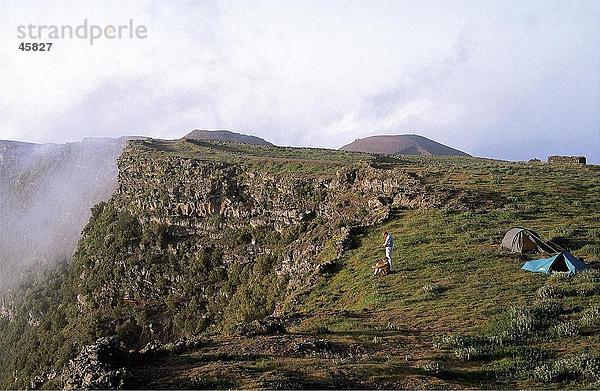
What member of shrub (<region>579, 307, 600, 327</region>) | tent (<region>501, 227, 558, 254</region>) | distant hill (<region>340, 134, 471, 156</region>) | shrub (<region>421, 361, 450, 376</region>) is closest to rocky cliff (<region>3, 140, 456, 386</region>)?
tent (<region>501, 227, 558, 254</region>)

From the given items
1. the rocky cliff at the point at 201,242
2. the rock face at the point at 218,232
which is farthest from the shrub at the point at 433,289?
the rocky cliff at the point at 201,242

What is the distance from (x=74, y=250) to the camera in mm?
49031

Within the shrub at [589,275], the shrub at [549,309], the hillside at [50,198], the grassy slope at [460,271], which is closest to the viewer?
the shrub at [549,309]

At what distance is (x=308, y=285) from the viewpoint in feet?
65.5

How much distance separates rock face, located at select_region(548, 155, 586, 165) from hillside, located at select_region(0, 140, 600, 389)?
322 cm

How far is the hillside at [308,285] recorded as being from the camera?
10164mm

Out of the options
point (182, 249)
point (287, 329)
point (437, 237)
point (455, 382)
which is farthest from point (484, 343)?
point (182, 249)

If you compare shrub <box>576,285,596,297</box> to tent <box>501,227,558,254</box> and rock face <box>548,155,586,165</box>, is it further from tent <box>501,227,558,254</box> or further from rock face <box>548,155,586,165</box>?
rock face <box>548,155,586,165</box>

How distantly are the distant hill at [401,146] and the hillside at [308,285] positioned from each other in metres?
37.0

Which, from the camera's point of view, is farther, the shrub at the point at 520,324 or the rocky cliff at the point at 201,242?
the rocky cliff at the point at 201,242

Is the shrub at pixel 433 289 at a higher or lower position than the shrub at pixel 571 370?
higher

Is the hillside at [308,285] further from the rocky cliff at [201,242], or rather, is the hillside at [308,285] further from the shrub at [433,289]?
the rocky cliff at [201,242]

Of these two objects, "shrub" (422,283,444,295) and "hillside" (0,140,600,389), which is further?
"shrub" (422,283,444,295)

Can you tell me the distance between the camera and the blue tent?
50.9 feet
